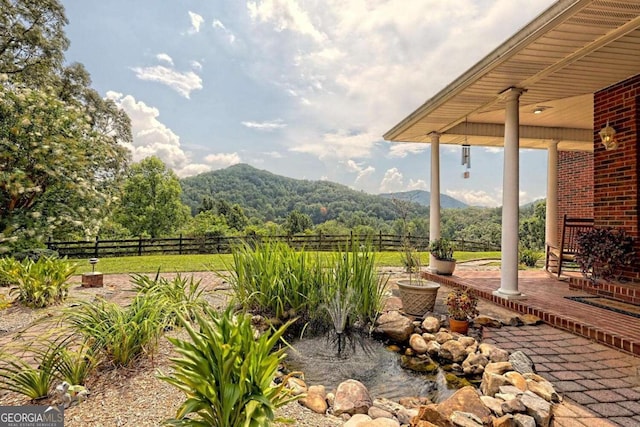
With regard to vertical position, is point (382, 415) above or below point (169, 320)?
below

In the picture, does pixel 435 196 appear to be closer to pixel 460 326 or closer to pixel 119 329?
pixel 460 326

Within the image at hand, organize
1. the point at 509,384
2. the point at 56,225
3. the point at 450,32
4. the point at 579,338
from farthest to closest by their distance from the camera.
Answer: the point at 56,225 → the point at 450,32 → the point at 579,338 → the point at 509,384

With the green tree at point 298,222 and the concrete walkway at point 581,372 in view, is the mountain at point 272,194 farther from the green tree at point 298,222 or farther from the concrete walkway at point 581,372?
the concrete walkway at point 581,372

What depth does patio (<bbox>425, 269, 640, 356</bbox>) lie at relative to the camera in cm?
327

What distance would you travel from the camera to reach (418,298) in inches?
169

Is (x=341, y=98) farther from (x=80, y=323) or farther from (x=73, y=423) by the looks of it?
(x=73, y=423)

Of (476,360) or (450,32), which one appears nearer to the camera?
(476,360)

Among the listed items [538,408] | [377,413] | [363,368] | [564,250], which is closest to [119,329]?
[377,413]

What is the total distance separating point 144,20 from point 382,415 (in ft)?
25.3

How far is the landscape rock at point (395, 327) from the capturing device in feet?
12.0

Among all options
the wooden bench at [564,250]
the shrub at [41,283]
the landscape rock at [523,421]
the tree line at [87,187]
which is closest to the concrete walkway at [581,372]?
the landscape rock at [523,421]

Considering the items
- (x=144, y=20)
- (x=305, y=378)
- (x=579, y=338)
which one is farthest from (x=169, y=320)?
(x=144, y=20)

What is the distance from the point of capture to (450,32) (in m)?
5.24

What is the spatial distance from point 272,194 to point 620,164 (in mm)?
25549
